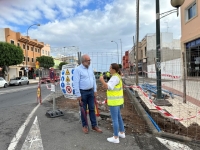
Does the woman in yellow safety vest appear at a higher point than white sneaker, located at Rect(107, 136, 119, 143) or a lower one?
higher

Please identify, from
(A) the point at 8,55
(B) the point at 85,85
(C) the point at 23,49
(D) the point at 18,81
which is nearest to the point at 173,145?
(B) the point at 85,85

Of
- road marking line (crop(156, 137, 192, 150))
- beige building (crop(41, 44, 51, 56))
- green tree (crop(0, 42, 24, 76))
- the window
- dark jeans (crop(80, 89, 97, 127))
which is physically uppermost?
beige building (crop(41, 44, 51, 56))

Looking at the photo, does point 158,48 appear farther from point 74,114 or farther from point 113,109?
point 113,109

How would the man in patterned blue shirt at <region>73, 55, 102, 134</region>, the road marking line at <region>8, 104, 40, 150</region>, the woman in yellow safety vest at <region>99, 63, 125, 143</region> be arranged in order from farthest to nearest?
1. the man in patterned blue shirt at <region>73, 55, 102, 134</region>
2. the woman in yellow safety vest at <region>99, 63, 125, 143</region>
3. the road marking line at <region>8, 104, 40, 150</region>

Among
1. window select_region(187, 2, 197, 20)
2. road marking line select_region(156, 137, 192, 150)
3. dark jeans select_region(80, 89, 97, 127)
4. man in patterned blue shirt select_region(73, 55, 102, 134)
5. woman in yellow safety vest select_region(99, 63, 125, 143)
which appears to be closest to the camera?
road marking line select_region(156, 137, 192, 150)

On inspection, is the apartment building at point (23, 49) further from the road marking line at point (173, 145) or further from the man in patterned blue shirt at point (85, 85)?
the road marking line at point (173, 145)

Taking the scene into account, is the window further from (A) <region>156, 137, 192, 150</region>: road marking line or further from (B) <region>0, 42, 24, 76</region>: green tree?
(B) <region>0, 42, 24, 76</region>: green tree

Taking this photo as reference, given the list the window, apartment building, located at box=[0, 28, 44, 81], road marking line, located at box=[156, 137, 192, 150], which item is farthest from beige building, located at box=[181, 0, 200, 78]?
apartment building, located at box=[0, 28, 44, 81]

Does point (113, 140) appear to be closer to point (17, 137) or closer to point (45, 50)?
point (17, 137)

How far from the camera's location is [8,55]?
30.6 meters

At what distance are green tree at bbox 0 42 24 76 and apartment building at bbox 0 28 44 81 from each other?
697cm

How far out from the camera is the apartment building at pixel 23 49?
38.4m

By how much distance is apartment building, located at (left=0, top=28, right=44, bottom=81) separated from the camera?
126 ft

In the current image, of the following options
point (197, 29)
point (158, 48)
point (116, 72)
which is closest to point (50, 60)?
point (197, 29)
